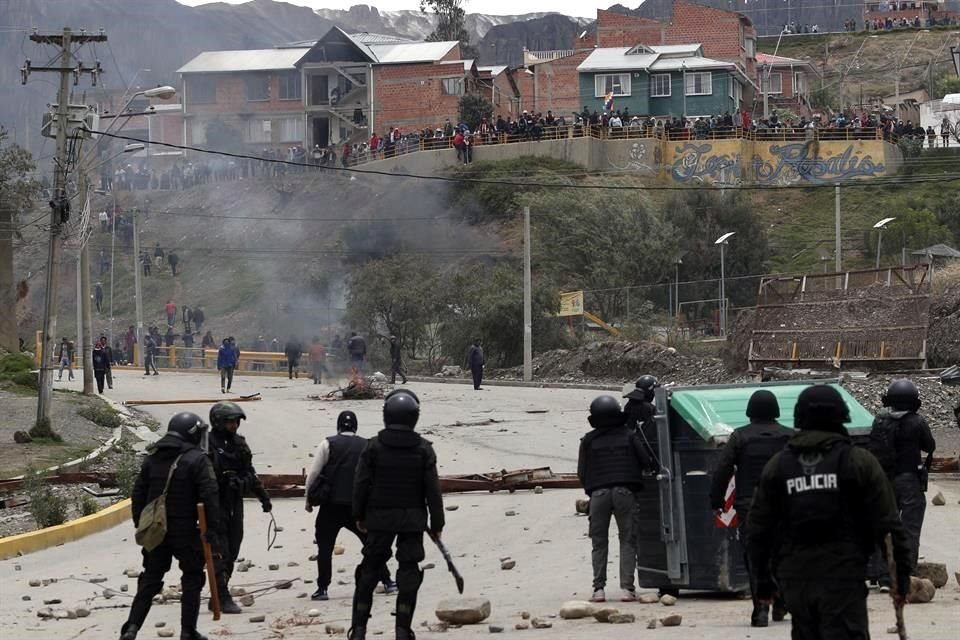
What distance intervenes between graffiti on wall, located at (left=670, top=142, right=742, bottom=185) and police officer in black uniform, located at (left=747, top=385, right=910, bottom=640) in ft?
210

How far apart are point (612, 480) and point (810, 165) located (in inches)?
2456

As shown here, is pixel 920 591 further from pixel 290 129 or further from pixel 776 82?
pixel 776 82

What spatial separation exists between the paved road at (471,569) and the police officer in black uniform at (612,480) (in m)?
0.37

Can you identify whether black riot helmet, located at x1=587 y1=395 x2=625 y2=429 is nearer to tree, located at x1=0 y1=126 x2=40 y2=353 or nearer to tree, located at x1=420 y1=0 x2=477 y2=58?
tree, located at x1=0 y1=126 x2=40 y2=353

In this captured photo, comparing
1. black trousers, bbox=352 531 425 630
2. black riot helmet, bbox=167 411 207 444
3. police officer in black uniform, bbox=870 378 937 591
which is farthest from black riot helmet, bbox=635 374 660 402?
black riot helmet, bbox=167 411 207 444

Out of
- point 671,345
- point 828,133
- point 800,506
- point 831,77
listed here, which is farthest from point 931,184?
point 800,506

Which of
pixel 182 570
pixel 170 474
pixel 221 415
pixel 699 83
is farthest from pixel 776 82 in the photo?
pixel 182 570

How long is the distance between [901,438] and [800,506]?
4.92 m

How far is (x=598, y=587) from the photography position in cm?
1083

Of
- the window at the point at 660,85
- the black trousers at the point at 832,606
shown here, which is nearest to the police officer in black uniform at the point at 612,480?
the black trousers at the point at 832,606

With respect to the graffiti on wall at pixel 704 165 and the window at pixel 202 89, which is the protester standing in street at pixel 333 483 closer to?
the graffiti on wall at pixel 704 165

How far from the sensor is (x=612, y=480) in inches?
424

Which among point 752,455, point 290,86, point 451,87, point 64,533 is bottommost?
point 64,533

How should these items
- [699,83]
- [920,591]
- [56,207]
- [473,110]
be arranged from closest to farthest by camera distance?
1. [920,591]
2. [56,207]
3. [699,83]
4. [473,110]
